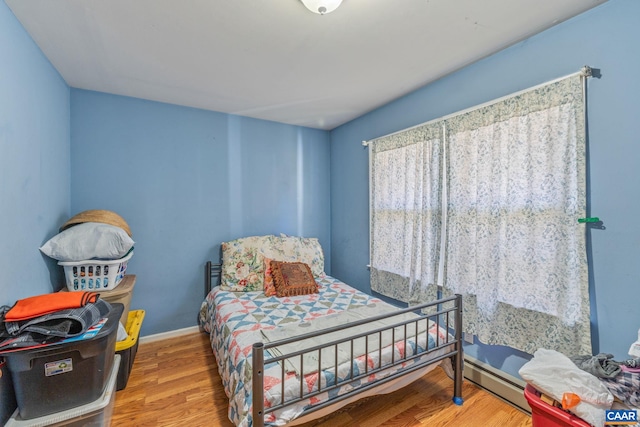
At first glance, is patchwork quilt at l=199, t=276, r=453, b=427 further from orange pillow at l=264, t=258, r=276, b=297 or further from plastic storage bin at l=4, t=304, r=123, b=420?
plastic storage bin at l=4, t=304, r=123, b=420

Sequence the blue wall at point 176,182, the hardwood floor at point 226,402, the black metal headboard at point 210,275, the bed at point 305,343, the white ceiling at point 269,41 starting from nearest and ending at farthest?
the bed at point 305,343
the white ceiling at point 269,41
the hardwood floor at point 226,402
the blue wall at point 176,182
the black metal headboard at point 210,275

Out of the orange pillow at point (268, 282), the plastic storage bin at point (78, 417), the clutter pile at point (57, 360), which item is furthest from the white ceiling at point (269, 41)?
the plastic storage bin at point (78, 417)

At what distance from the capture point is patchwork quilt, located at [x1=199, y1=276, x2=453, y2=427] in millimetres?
1318

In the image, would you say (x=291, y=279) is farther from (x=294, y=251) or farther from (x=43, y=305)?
(x=43, y=305)

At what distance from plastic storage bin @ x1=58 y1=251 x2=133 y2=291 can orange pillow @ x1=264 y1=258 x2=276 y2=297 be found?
120 cm

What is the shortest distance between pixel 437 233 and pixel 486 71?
4.16 ft

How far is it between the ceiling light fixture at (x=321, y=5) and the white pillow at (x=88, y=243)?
194 cm

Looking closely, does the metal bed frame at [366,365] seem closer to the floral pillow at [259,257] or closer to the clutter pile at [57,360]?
the clutter pile at [57,360]

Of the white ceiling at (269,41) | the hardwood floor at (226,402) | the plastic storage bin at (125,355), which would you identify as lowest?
the hardwood floor at (226,402)

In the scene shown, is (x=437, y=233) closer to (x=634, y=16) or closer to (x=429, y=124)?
(x=429, y=124)

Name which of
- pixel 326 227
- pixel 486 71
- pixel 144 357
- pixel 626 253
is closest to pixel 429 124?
pixel 486 71

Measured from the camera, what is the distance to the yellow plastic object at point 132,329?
1.96 meters

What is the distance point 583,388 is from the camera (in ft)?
3.92

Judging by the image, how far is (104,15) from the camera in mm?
1528
